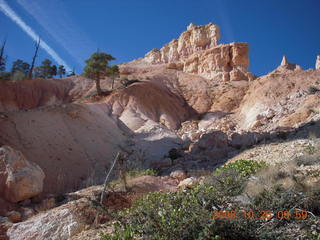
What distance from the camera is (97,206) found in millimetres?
4172

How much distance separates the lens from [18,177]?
5.63 metres

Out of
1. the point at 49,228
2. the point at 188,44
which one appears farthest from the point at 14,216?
the point at 188,44

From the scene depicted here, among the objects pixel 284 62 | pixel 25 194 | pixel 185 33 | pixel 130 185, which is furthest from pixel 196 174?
pixel 185 33

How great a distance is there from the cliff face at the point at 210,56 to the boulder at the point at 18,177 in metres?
26.7

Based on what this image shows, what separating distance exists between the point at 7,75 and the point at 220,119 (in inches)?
941

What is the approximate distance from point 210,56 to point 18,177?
30232mm

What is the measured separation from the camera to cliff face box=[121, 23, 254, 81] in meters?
30.4

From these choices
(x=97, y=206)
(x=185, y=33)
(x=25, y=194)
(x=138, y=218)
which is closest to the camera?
(x=138, y=218)

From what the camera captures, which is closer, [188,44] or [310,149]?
[310,149]

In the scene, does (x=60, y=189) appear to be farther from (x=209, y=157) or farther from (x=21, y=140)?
(x=209, y=157)

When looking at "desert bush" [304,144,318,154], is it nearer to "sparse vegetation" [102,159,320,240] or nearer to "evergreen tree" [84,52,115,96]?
"sparse vegetation" [102,159,320,240]

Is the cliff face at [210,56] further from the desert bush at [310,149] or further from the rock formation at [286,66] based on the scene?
the desert bush at [310,149]

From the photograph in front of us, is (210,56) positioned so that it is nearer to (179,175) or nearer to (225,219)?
(179,175)
